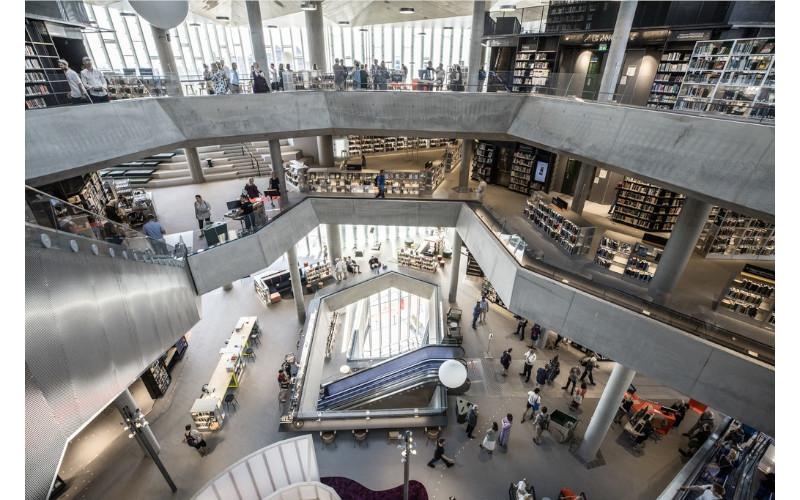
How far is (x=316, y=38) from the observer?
15141 millimetres

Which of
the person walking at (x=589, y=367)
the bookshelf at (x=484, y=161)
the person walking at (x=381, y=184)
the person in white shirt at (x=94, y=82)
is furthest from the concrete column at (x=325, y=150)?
the person walking at (x=589, y=367)

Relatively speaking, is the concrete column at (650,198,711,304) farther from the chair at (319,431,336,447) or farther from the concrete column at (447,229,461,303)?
the chair at (319,431,336,447)

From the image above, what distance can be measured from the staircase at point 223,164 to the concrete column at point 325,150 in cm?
132

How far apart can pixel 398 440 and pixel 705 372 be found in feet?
25.8

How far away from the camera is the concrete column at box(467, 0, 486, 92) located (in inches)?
480

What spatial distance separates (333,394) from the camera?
12.8 m

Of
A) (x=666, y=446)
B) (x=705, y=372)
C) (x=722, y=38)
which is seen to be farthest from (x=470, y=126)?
(x=666, y=446)

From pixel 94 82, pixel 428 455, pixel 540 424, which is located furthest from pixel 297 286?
pixel 540 424

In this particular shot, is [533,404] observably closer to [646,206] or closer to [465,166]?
[646,206]

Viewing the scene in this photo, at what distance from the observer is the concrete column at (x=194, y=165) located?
15500mm

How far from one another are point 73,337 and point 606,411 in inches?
451

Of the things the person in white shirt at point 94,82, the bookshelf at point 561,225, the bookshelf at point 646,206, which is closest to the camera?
the person in white shirt at point 94,82

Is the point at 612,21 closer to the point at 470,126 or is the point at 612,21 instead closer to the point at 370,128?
the point at 470,126

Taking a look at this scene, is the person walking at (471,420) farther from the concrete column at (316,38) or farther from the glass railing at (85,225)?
the concrete column at (316,38)
